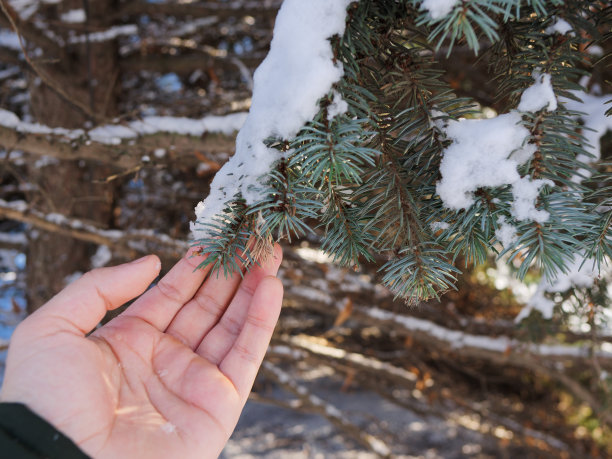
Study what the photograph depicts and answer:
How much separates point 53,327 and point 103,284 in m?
0.15

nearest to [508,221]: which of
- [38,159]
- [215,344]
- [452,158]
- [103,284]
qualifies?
[452,158]

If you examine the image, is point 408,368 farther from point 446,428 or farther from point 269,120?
point 269,120

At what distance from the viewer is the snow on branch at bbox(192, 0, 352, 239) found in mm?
752

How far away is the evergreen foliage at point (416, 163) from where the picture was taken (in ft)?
2.42

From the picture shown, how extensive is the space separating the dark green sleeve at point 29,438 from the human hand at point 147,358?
1.1 inches

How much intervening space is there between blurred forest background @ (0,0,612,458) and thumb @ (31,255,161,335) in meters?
0.76

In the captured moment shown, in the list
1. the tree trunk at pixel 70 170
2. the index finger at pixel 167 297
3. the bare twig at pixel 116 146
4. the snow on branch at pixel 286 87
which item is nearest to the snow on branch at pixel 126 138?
the bare twig at pixel 116 146

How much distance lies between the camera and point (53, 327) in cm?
100

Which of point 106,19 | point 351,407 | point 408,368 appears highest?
point 106,19

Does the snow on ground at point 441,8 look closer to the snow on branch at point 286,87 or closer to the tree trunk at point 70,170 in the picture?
the snow on branch at point 286,87

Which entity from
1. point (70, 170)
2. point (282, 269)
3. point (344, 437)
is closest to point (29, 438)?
point (282, 269)

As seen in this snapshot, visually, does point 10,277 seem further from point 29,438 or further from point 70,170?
point 29,438

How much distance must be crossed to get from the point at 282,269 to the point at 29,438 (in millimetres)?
1623

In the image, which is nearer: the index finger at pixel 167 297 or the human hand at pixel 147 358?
the human hand at pixel 147 358
